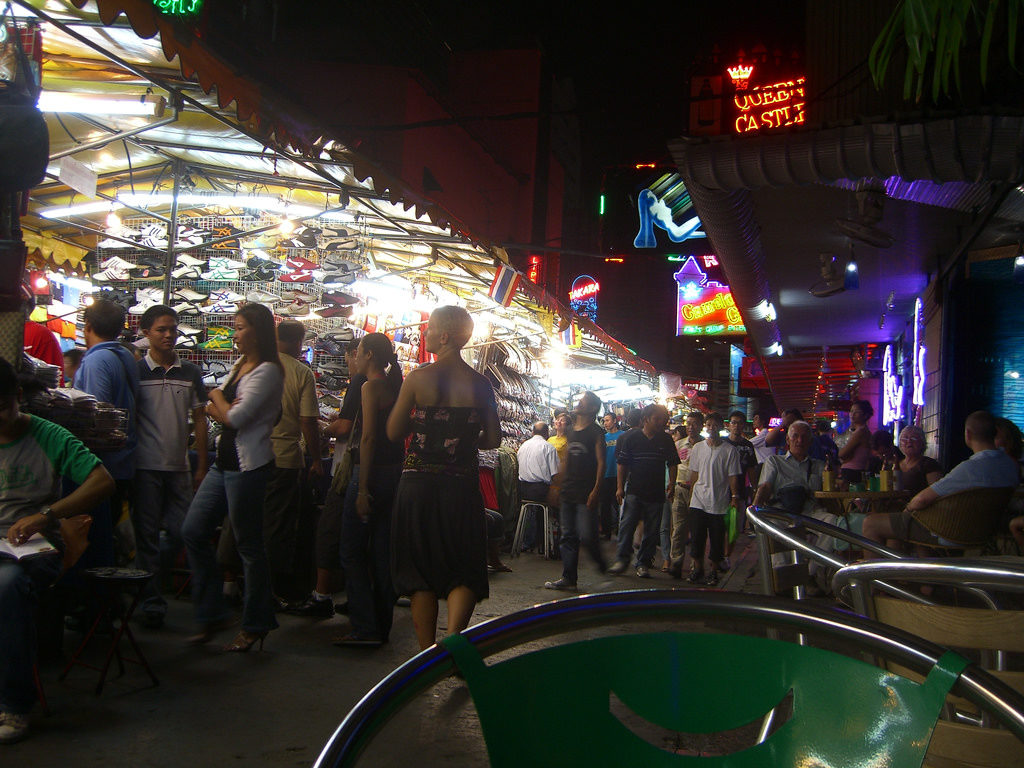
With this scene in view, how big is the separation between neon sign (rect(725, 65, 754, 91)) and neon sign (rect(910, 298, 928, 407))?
4.78m

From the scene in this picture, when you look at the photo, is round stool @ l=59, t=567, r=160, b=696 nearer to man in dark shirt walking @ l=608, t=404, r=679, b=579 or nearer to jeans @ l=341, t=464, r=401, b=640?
jeans @ l=341, t=464, r=401, b=640

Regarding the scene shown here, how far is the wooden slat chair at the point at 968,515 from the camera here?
609cm

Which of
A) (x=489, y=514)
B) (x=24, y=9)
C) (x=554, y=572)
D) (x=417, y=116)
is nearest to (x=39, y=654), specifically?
(x=24, y=9)

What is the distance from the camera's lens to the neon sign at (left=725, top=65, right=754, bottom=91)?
15031 mm

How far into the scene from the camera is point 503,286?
35.8 ft

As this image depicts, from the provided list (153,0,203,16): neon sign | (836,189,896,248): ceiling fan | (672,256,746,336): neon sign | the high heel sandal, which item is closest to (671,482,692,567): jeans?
(836,189,896,248): ceiling fan

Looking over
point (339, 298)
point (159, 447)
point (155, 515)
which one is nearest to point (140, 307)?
point (339, 298)

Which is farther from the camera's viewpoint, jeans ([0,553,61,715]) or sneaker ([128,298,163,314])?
sneaker ([128,298,163,314])

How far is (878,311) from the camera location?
50.8 ft

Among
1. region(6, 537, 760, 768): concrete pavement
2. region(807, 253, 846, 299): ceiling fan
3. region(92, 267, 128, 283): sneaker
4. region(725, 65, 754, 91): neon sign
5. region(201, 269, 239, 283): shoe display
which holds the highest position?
region(725, 65, 754, 91): neon sign

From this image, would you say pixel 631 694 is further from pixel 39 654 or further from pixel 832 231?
pixel 832 231

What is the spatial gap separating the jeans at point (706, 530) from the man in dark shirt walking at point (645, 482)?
425 millimetres

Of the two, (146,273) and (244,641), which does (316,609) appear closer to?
(244,641)

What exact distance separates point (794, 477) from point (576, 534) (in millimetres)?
2308
